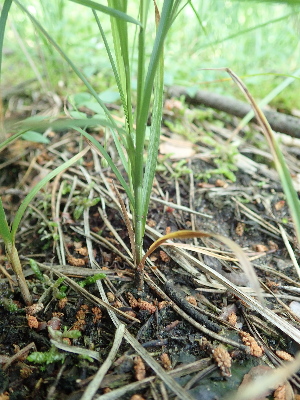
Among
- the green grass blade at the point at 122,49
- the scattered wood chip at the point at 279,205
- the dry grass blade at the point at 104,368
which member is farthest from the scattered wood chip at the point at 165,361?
the scattered wood chip at the point at 279,205

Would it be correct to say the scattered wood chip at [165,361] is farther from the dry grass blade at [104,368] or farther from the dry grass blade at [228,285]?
the dry grass blade at [228,285]

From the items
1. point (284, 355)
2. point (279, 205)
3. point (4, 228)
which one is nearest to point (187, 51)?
point (279, 205)

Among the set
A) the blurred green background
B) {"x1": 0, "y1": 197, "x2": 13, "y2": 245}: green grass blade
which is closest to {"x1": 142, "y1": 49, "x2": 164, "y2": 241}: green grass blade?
{"x1": 0, "y1": 197, "x2": 13, "y2": 245}: green grass blade

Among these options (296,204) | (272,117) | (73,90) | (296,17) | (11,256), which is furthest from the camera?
(73,90)

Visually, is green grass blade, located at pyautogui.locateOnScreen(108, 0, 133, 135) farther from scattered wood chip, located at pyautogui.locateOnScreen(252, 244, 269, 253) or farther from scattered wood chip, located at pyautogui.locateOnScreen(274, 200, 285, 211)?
scattered wood chip, located at pyautogui.locateOnScreen(274, 200, 285, 211)

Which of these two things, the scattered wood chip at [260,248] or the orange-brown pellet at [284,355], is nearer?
the orange-brown pellet at [284,355]

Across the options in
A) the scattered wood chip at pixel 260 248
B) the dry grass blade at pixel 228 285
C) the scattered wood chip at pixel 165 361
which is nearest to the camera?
the scattered wood chip at pixel 165 361

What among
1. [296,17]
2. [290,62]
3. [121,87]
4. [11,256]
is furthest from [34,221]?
[290,62]

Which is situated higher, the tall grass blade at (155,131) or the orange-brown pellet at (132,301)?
the tall grass blade at (155,131)

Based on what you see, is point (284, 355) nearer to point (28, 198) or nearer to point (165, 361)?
point (165, 361)

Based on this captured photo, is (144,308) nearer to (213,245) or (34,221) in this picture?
(213,245)

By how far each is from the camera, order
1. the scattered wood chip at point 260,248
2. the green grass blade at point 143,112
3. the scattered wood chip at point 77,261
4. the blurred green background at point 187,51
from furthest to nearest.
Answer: the blurred green background at point 187,51 → the scattered wood chip at point 260,248 → the scattered wood chip at point 77,261 → the green grass blade at point 143,112
